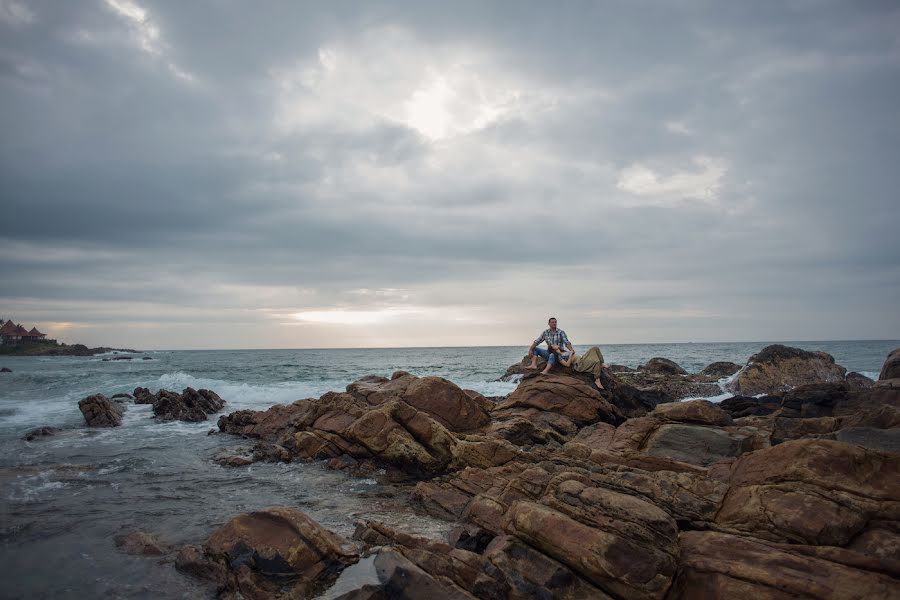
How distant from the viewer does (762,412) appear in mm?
14906

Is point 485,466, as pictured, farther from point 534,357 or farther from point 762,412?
point 762,412

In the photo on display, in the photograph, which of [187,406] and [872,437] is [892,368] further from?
[187,406]

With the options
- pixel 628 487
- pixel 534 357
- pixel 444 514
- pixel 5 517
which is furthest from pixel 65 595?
pixel 534 357

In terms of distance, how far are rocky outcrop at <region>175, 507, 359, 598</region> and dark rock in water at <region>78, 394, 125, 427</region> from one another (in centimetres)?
1802

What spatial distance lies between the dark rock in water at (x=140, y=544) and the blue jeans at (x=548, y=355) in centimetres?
1255

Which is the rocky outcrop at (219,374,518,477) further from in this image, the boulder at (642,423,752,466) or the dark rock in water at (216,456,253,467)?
the boulder at (642,423,752,466)

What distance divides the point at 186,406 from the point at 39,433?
654cm

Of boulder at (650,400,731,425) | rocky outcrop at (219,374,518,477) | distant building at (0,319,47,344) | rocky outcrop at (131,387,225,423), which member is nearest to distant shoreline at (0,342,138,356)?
distant building at (0,319,47,344)

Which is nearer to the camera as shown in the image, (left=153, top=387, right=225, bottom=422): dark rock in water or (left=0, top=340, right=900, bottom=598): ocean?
(left=0, top=340, right=900, bottom=598): ocean

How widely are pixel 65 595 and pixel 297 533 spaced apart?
2.95 m

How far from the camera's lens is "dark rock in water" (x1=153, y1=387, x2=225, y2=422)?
77.4 ft

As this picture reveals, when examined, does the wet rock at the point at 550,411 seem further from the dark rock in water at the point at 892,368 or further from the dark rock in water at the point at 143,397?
the dark rock in water at the point at 143,397

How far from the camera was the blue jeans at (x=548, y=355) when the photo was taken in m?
17.2

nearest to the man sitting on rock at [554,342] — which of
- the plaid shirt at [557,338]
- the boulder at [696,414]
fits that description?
the plaid shirt at [557,338]
